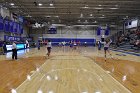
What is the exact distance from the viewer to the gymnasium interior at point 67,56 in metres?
6.61

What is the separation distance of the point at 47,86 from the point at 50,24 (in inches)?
1600

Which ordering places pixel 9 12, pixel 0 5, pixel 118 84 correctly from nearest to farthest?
pixel 118 84 → pixel 0 5 → pixel 9 12

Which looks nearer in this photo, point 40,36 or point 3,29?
point 3,29

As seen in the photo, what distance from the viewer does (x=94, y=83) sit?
271 inches

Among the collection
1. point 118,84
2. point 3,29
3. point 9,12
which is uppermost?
point 9,12

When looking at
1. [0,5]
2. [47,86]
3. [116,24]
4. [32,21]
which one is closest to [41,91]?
[47,86]

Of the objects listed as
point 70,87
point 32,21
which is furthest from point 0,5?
point 70,87

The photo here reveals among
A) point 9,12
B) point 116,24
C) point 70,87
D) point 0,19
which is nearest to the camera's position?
point 70,87

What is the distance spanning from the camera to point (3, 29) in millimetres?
24016

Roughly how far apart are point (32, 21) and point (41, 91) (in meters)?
38.5

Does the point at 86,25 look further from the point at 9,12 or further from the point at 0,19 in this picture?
the point at 0,19

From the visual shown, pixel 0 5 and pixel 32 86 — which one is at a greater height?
pixel 0 5

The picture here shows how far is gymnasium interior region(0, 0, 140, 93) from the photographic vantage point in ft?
21.7

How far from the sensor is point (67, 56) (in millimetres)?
18219
